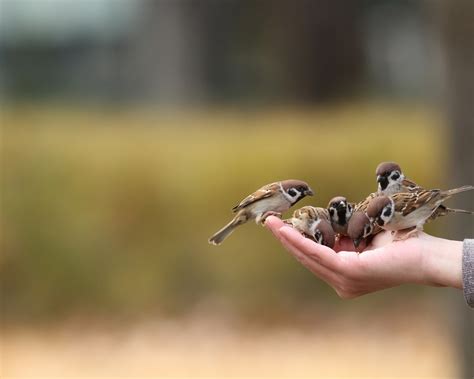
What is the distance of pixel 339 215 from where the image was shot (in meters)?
3.26

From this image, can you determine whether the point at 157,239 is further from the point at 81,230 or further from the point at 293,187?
the point at 293,187

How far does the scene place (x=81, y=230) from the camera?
7.26m

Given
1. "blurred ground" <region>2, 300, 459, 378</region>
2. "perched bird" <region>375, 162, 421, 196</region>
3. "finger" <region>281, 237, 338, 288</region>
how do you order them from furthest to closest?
"blurred ground" <region>2, 300, 459, 378</region> < "perched bird" <region>375, 162, 421, 196</region> < "finger" <region>281, 237, 338, 288</region>

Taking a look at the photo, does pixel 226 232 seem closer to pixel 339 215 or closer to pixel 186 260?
pixel 339 215

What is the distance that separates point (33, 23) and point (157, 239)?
9069mm

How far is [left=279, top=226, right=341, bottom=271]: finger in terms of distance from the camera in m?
3.00

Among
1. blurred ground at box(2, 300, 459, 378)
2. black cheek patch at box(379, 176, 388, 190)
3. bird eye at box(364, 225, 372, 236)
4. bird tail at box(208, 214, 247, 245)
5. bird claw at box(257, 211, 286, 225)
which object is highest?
black cheek patch at box(379, 176, 388, 190)

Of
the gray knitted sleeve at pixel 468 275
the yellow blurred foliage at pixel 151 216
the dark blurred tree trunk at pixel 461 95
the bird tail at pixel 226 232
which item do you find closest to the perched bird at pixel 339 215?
the gray knitted sleeve at pixel 468 275

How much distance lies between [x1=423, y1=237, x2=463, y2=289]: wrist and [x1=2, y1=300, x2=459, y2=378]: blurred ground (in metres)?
3.67

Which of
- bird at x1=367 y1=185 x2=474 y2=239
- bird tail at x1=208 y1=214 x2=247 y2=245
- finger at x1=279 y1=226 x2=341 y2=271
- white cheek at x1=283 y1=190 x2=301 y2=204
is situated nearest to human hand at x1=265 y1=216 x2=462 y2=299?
finger at x1=279 y1=226 x2=341 y2=271

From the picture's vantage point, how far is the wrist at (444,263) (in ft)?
9.75

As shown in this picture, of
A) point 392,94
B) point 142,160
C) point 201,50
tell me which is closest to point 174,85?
point 201,50

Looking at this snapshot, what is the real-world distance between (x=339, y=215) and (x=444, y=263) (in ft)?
1.41

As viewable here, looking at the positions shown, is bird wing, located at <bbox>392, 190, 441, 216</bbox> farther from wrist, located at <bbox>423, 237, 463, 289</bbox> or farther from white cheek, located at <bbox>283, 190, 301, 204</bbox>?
white cheek, located at <bbox>283, 190, 301, 204</bbox>
